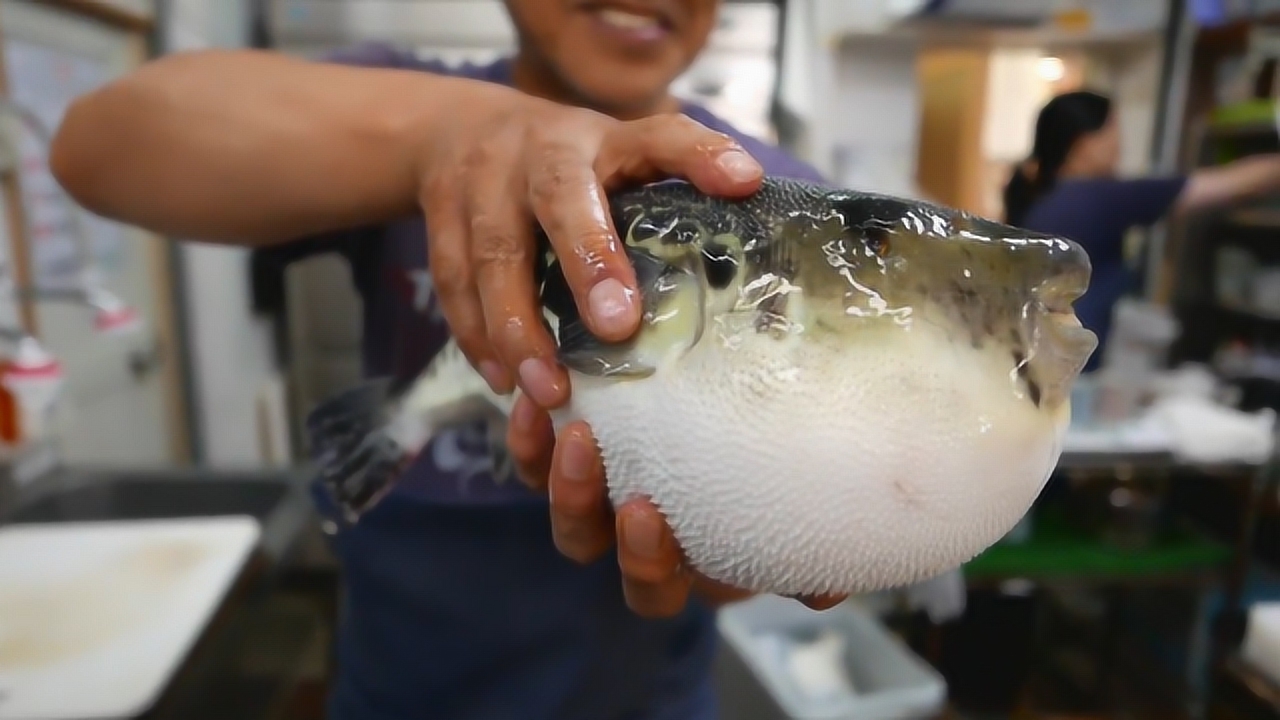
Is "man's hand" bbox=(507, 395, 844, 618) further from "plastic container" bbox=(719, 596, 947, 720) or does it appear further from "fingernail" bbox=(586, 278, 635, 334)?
"plastic container" bbox=(719, 596, 947, 720)

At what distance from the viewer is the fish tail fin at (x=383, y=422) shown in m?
0.59

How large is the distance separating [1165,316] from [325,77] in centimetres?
285

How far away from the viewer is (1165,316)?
2.70 metres

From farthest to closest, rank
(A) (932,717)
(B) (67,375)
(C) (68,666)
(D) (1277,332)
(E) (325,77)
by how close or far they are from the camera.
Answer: (D) (1277,332) < (B) (67,375) < (A) (932,717) < (C) (68,666) < (E) (325,77)

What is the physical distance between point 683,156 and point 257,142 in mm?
258

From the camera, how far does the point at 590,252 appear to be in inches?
15.0

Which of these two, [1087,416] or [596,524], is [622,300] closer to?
[596,524]

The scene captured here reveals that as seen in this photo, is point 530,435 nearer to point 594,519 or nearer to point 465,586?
point 594,519

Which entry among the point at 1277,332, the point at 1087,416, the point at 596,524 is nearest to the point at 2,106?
the point at 596,524

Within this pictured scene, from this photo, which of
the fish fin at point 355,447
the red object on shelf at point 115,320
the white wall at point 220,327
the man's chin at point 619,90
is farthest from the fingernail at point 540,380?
the white wall at point 220,327

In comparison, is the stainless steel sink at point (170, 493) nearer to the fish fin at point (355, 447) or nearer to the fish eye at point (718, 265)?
the fish fin at point (355, 447)

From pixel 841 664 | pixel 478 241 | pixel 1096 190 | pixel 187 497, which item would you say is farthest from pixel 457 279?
pixel 1096 190

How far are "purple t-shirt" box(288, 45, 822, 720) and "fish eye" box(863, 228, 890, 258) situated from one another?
39 cm

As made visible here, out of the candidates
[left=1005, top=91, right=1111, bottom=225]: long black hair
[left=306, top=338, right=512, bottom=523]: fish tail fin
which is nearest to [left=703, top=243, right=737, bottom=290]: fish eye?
[left=306, top=338, right=512, bottom=523]: fish tail fin
